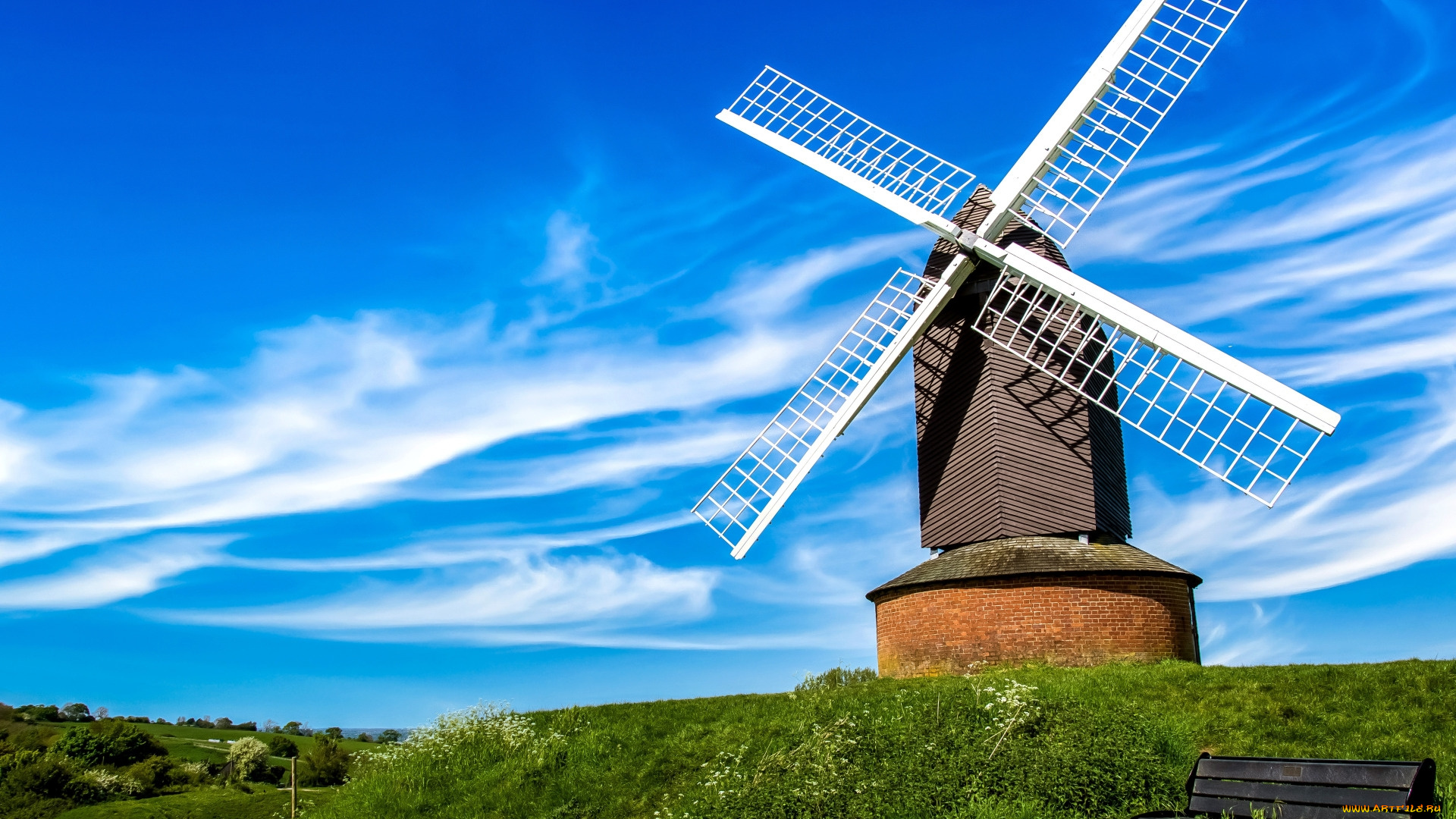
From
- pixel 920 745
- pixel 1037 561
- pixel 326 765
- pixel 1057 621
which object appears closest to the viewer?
pixel 920 745

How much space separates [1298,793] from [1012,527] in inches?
377

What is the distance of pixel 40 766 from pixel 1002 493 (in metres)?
21.9

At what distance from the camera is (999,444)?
16297mm

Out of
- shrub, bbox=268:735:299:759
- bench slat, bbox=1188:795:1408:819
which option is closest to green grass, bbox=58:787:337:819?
bench slat, bbox=1188:795:1408:819

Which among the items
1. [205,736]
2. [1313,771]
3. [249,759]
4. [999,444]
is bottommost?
[205,736]

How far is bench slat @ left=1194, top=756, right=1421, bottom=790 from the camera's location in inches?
243

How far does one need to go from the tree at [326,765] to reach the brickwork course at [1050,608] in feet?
83.9

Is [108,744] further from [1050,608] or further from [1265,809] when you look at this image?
[1265,809]

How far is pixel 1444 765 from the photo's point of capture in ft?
29.6

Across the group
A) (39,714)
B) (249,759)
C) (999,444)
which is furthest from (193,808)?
(39,714)

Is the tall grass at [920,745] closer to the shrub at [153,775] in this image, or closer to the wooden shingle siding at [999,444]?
the wooden shingle siding at [999,444]

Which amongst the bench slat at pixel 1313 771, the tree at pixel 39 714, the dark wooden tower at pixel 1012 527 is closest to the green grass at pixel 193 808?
the dark wooden tower at pixel 1012 527

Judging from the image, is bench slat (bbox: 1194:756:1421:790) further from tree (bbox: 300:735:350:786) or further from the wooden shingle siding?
tree (bbox: 300:735:350:786)

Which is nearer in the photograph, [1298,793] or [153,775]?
[1298,793]
